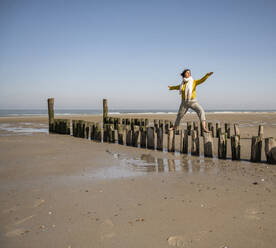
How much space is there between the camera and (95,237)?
2834mm

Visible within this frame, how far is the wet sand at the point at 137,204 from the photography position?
282cm

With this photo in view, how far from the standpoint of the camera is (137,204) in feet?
12.4

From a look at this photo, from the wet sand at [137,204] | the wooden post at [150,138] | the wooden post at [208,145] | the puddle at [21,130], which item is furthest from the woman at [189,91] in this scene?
the puddle at [21,130]

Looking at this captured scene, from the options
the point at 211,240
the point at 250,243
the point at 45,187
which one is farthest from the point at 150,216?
the point at 45,187

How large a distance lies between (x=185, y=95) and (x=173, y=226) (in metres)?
6.06

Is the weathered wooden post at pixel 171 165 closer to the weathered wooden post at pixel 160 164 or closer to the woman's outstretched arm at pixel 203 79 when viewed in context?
the weathered wooden post at pixel 160 164

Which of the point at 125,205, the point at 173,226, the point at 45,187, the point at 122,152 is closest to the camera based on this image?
the point at 173,226

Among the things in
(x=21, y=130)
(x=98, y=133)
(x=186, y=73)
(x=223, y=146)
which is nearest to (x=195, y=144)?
(x=223, y=146)

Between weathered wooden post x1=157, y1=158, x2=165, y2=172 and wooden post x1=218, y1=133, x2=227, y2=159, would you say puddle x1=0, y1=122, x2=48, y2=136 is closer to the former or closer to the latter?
weathered wooden post x1=157, y1=158, x2=165, y2=172

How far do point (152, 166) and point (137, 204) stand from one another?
99.4 inches

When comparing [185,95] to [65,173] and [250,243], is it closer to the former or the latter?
[65,173]

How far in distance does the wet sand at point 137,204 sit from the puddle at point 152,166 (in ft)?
0.07

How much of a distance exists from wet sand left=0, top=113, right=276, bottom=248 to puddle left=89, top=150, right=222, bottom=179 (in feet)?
0.07

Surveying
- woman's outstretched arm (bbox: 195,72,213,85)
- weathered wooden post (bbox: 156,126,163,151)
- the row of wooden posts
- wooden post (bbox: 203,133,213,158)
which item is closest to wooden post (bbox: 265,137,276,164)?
the row of wooden posts
